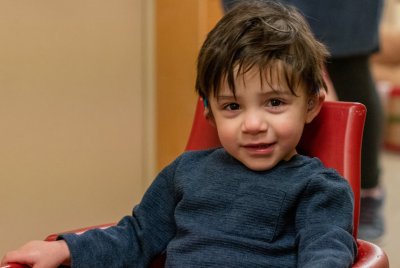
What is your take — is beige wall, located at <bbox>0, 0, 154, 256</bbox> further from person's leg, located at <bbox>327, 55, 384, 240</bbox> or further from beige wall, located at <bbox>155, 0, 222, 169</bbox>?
person's leg, located at <bbox>327, 55, 384, 240</bbox>

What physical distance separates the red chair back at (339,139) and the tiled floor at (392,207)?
0.85 meters

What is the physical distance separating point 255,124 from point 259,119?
0.04 ft

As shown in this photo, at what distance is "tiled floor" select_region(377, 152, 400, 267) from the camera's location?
1.99 m

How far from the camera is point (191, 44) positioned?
2.20 meters

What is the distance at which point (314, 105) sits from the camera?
→ 3.55 feet

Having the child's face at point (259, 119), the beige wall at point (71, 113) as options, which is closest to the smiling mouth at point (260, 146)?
the child's face at point (259, 119)

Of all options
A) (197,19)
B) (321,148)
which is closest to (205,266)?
(321,148)

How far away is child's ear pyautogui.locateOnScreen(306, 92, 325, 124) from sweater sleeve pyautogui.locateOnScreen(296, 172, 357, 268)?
12 centimetres

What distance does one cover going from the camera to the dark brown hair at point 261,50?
3.28 feet

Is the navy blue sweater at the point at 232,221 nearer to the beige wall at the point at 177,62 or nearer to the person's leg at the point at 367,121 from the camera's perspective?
the person's leg at the point at 367,121

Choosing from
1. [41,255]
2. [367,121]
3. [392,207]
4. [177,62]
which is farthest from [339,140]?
[392,207]

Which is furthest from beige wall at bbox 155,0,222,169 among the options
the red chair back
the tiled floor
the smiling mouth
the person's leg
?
the smiling mouth

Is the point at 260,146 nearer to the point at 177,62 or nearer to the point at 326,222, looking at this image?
the point at 326,222

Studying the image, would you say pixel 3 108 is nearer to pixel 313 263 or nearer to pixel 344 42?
pixel 344 42
